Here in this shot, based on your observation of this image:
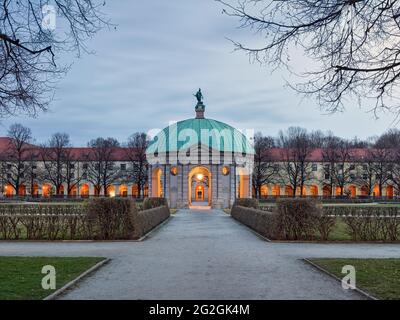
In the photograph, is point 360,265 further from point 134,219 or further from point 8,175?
point 8,175

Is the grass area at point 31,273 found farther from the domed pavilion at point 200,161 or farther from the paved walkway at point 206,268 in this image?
the domed pavilion at point 200,161

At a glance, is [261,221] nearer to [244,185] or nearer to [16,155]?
[244,185]

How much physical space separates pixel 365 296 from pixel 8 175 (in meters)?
82.3

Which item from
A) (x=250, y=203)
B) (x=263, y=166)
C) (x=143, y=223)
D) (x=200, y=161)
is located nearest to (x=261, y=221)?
(x=143, y=223)

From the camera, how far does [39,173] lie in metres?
84.4

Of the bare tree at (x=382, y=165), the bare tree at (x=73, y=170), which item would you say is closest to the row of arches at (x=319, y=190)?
the bare tree at (x=382, y=165)

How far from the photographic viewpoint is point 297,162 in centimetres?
8619

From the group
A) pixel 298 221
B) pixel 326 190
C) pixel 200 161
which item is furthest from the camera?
pixel 326 190

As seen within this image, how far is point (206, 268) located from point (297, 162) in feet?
249

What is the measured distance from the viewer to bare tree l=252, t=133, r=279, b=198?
82688 millimetres

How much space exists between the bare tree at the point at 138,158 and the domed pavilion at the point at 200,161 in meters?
20.1

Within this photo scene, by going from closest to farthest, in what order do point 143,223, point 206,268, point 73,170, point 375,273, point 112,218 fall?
point 375,273, point 206,268, point 112,218, point 143,223, point 73,170
